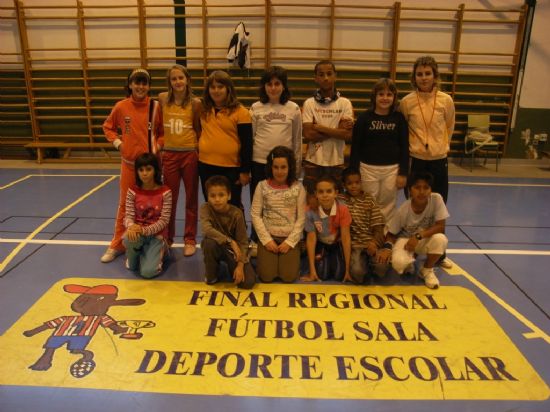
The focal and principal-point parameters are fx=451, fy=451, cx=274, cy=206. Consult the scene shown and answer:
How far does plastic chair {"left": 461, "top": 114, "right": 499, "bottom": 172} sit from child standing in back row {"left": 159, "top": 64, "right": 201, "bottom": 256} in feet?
18.9

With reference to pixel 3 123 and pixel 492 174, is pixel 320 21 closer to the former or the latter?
pixel 492 174

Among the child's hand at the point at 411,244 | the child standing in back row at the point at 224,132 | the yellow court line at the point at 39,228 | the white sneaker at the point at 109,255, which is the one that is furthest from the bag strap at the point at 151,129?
the child's hand at the point at 411,244

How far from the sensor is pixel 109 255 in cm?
397

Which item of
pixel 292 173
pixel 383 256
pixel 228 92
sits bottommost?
pixel 383 256

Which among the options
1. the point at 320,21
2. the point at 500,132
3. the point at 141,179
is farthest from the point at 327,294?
the point at 500,132

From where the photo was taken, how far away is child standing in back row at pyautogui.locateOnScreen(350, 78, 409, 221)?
142 inches

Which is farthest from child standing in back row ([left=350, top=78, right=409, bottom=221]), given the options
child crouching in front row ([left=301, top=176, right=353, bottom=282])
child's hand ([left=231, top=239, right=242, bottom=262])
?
child's hand ([left=231, top=239, right=242, bottom=262])

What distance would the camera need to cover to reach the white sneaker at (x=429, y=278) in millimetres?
3531

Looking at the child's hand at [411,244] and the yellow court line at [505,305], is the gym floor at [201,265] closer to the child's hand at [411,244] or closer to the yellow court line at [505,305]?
the yellow court line at [505,305]

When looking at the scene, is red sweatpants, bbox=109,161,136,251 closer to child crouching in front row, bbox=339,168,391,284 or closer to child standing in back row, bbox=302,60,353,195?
child standing in back row, bbox=302,60,353,195

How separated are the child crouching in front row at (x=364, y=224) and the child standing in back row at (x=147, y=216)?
1.52 metres

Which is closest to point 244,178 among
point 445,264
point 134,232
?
point 134,232

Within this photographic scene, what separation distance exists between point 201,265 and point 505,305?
7.93ft

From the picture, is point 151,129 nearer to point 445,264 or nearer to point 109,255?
point 109,255
